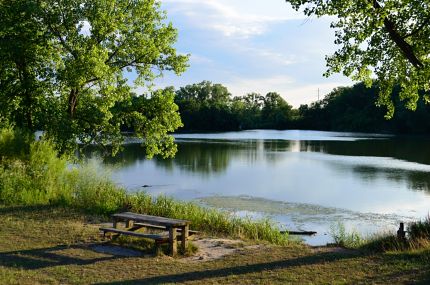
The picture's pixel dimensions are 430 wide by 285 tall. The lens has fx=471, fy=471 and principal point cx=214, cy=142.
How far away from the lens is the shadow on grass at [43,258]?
7035mm

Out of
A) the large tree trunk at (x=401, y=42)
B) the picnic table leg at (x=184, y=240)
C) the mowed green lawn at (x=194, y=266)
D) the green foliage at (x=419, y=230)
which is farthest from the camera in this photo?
the green foliage at (x=419, y=230)

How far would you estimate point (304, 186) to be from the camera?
→ 25188mm

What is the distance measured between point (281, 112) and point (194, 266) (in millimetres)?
128066

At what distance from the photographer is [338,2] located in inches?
384

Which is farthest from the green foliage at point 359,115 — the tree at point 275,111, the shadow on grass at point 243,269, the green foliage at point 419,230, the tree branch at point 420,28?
the shadow on grass at point 243,269

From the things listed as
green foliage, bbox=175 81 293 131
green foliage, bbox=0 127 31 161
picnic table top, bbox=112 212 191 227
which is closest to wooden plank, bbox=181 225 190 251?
picnic table top, bbox=112 212 191 227

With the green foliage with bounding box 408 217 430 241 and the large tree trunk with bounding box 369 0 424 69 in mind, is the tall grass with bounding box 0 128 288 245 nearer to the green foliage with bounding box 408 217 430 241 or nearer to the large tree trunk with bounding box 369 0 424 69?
the green foliage with bounding box 408 217 430 241

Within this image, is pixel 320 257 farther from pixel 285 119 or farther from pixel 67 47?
pixel 285 119

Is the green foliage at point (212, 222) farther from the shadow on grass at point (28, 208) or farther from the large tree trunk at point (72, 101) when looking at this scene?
the large tree trunk at point (72, 101)

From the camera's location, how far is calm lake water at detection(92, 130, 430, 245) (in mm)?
17422

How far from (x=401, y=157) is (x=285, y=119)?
93225 mm

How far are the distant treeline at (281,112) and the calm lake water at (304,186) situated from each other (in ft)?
182

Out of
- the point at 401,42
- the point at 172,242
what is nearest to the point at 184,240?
the point at 172,242

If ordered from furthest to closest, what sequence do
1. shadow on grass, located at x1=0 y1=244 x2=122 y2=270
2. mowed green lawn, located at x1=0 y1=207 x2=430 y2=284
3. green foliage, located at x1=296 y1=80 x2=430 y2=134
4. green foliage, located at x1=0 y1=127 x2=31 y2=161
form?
green foliage, located at x1=296 y1=80 x2=430 y2=134, green foliage, located at x1=0 y1=127 x2=31 y2=161, shadow on grass, located at x1=0 y1=244 x2=122 y2=270, mowed green lawn, located at x1=0 y1=207 x2=430 y2=284
